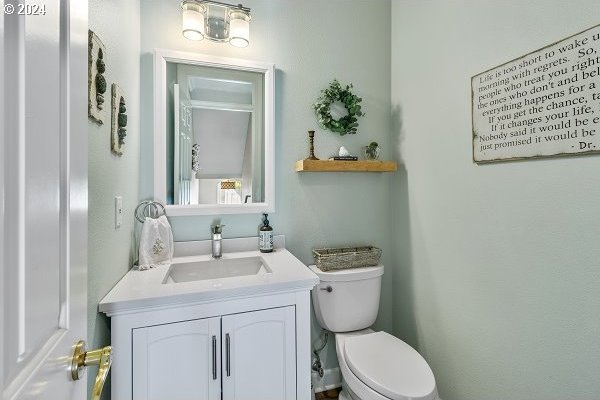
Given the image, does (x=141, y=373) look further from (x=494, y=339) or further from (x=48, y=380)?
(x=494, y=339)

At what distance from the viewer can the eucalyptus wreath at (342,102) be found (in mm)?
1677

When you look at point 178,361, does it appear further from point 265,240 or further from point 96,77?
point 96,77

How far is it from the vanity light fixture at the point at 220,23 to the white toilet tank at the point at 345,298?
4.43 feet

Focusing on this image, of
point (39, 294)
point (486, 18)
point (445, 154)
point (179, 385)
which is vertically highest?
point (486, 18)

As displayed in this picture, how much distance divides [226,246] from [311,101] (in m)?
0.99

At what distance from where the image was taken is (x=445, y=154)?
1.48m

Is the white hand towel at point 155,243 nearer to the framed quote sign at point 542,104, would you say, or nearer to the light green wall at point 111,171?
the light green wall at point 111,171

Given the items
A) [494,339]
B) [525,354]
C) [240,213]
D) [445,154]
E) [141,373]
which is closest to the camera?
[141,373]

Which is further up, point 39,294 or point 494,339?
point 39,294

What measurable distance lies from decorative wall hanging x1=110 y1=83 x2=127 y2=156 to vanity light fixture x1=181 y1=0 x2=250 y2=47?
595mm

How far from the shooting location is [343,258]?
1588 millimetres

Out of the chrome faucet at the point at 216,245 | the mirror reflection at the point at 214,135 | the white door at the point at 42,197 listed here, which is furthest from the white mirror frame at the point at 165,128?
the white door at the point at 42,197

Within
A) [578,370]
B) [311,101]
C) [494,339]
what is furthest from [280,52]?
[578,370]

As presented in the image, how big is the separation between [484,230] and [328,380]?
1.26 metres
